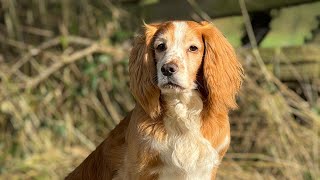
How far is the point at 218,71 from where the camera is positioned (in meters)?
3.94

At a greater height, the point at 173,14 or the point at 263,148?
the point at 173,14

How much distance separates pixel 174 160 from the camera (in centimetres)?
399

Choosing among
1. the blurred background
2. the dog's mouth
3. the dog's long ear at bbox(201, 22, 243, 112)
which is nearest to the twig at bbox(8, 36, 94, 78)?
the blurred background

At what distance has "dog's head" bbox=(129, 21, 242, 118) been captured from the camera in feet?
12.7

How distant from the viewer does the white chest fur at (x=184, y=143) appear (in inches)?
157

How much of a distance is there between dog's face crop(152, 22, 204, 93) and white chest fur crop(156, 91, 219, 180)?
0.44 ft

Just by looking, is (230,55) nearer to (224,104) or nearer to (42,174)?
(224,104)

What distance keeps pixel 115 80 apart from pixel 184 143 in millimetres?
2821

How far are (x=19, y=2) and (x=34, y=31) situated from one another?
374 mm

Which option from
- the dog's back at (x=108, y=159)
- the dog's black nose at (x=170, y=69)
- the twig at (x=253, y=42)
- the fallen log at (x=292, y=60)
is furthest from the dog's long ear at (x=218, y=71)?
the fallen log at (x=292, y=60)

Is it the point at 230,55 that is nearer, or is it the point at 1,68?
the point at 230,55

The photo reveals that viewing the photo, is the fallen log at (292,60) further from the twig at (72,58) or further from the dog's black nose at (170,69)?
the dog's black nose at (170,69)

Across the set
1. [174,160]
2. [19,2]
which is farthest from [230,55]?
[19,2]

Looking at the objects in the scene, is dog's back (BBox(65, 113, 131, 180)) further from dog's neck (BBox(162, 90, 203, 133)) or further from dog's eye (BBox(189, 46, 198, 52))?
dog's eye (BBox(189, 46, 198, 52))
